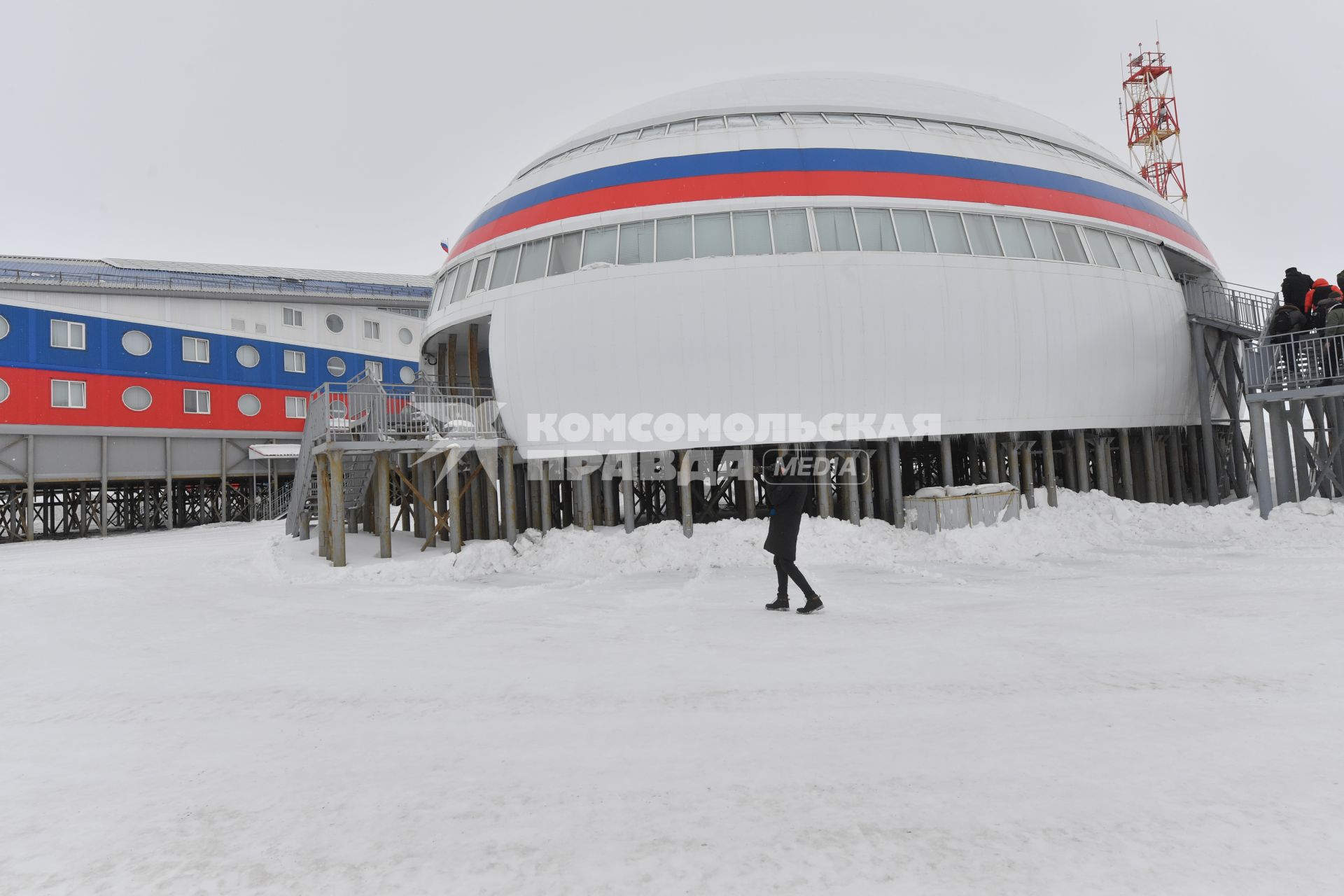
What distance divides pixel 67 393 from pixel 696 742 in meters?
32.7

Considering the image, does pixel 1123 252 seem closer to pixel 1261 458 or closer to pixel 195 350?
pixel 1261 458

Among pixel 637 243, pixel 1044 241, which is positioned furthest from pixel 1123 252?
pixel 637 243

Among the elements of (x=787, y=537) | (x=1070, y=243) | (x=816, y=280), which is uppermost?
(x=1070, y=243)

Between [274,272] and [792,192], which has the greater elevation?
[274,272]

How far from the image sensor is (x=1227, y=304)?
18.2 m

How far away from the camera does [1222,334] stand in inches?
703

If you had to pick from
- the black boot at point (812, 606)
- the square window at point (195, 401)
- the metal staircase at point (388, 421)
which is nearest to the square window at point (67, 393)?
the square window at point (195, 401)

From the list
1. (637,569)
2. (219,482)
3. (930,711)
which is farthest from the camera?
(219,482)

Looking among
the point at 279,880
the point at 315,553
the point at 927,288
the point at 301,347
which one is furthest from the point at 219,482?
the point at 279,880

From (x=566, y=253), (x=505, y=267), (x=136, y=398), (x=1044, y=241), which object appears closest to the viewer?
(x=566, y=253)

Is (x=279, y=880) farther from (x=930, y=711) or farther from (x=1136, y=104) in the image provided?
(x=1136, y=104)

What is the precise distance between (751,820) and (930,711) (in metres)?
1.96

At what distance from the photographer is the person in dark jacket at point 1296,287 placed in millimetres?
14180

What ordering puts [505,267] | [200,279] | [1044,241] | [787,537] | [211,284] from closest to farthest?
1. [787,537]
2. [1044,241]
3. [505,267]
4. [200,279]
5. [211,284]
